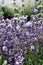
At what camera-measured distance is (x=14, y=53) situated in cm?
321

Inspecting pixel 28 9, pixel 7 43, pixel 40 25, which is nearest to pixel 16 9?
pixel 28 9

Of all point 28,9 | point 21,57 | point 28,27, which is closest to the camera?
point 21,57

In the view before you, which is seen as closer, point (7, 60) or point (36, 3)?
point (7, 60)

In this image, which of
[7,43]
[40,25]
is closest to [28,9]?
[40,25]

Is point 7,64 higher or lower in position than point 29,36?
lower

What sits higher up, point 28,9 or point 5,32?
point 5,32

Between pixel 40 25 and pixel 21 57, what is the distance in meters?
0.60

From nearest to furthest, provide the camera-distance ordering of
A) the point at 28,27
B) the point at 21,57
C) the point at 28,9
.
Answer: the point at 21,57 → the point at 28,27 → the point at 28,9

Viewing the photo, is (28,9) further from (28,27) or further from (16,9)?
(28,27)

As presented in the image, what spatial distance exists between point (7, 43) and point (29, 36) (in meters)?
0.30

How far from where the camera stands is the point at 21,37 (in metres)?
3.30

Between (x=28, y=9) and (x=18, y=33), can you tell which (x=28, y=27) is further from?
(x=28, y=9)

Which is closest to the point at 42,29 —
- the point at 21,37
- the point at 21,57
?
the point at 21,37

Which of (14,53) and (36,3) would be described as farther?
(36,3)
